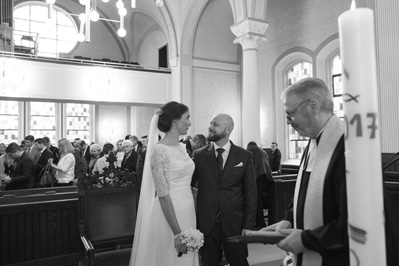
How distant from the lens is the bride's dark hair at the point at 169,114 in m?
2.67

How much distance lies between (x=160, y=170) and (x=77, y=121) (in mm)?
15159

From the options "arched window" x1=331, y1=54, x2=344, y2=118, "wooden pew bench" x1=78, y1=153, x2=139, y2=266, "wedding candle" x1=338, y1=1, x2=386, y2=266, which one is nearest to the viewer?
"wedding candle" x1=338, y1=1, x2=386, y2=266

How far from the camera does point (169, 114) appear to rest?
268cm

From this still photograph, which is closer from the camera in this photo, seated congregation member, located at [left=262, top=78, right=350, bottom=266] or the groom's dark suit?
seated congregation member, located at [left=262, top=78, right=350, bottom=266]

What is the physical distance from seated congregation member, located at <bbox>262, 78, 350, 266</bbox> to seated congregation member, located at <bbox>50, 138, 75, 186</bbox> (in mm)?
4787

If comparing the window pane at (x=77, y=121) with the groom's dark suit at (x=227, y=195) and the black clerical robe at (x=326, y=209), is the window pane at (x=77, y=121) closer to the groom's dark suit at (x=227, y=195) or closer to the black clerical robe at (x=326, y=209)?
Result: the groom's dark suit at (x=227, y=195)

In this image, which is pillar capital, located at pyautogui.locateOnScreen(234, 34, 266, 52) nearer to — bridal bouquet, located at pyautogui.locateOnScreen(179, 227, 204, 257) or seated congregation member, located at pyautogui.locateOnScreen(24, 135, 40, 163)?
seated congregation member, located at pyautogui.locateOnScreen(24, 135, 40, 163)

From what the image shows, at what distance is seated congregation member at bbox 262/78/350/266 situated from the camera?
1.09m

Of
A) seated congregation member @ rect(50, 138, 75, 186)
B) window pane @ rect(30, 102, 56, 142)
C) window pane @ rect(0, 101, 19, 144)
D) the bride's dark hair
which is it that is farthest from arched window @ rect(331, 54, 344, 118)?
window pane @ rect(0, 101, 19, 144)

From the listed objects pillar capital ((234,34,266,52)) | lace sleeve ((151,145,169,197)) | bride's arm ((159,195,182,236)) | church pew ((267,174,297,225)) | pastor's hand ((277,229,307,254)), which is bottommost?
church pew ((267,174,297,225))

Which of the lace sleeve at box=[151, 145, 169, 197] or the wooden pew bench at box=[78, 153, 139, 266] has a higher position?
the lace sleeve at box=[151, 145, 169, 197]

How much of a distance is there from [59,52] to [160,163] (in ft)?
52.2

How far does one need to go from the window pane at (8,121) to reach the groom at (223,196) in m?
14.7

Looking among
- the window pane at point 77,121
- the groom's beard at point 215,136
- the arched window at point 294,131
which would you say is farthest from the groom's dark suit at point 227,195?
the window pane at point 77,121
